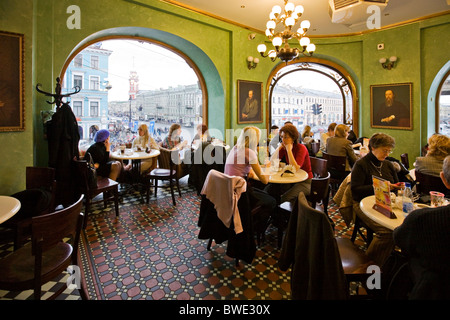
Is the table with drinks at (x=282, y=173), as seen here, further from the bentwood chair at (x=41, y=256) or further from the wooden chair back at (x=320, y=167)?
the bentwood chair at (x=41, y=256)

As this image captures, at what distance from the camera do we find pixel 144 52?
6.18 m

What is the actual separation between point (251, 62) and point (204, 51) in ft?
4.93

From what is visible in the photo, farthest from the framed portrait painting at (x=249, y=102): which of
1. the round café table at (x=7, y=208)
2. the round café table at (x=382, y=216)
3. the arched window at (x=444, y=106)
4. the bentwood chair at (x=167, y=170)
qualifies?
the round café table at (x=7, y=208)

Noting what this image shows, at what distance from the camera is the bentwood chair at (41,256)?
1675 millimetres

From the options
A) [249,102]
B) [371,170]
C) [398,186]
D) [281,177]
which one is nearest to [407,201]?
[398,186]

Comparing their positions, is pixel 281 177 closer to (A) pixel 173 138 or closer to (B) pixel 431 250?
(B) pixel 431 250

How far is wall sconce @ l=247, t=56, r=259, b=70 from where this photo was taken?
6.74 metres

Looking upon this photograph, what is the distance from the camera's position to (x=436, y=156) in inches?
113

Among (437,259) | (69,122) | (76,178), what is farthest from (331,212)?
(69,122)

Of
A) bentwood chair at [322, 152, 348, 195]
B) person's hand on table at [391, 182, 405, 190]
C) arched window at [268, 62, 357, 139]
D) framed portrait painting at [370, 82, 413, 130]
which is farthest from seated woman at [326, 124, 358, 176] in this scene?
arched window at [268, 62, 357, 139]

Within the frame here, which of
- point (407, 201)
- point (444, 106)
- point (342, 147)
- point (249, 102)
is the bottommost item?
point (407, 201)

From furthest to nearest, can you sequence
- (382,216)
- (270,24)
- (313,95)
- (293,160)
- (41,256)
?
(313,95), (270,24), (293,160), (382,216), (41,256)

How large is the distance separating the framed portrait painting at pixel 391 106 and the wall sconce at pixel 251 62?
3484 mm
